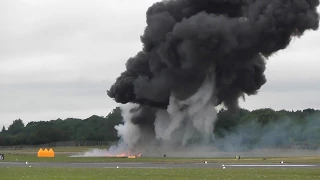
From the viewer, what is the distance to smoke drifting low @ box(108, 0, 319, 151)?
83500mm

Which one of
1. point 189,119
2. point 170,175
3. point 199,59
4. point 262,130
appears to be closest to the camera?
point 170,175

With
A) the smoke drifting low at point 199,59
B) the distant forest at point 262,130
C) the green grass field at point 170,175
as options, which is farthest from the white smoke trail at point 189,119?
the green grass field at point 170,175

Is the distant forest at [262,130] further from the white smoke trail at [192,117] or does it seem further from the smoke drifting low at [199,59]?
the smoke drifting low at [199,59]

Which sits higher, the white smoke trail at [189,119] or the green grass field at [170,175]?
the white smoke trail at [189,119]

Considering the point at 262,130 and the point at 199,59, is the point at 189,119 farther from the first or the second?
the point at 262,130

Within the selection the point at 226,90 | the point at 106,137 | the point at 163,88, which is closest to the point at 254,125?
the point at 226,90

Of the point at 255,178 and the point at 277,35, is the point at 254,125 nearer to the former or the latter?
the point at 277,35

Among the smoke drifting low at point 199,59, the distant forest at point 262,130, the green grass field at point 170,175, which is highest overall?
the smoke drifting low at point 199,59

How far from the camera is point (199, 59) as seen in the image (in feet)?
284

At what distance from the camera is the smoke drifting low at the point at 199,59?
83.5 m

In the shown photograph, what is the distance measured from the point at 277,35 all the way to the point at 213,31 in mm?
9379

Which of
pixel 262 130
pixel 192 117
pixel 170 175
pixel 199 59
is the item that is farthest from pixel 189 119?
pixel 170 175

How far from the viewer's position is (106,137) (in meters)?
140

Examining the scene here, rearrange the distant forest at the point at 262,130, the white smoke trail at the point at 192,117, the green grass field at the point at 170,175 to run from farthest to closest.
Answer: the distant forest at the point at 262,130 < the white smoke trail at the point at 192,117 < the green grass field at the point at 170,175
